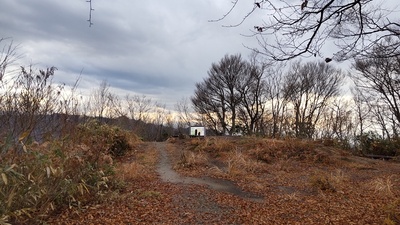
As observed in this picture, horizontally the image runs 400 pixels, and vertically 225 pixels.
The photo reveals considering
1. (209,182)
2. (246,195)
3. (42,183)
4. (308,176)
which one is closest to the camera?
(42,183)

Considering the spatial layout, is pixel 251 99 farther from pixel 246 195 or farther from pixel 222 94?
pixel 246 195

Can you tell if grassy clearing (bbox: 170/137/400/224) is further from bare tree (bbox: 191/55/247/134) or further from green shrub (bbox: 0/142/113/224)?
bare tree (bbox: 191/55/247/134)

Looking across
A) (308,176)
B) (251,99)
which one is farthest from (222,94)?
(308,176)

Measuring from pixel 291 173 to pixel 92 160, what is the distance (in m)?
4.99

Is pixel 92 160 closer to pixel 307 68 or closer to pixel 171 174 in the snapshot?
pixel 171 174

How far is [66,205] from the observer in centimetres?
427

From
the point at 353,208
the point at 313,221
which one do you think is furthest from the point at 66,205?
the point at 353,208

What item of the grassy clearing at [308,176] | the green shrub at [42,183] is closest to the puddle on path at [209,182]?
the grassy clearing at [308,176]

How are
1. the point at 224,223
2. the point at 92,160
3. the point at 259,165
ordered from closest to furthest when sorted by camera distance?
the point at 224,223 → the point at 92,160 → the point at 259,165

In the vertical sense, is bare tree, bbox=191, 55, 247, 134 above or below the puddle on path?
above

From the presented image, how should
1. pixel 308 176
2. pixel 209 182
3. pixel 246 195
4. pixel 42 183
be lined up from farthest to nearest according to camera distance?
pixel 308 176 → pixel 209 182 → pixel 246 195 → pixel 42 183

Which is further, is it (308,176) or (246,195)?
(308,176)

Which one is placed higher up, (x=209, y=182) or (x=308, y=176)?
(x=308, y=176)

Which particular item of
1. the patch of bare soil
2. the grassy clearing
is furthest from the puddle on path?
the grassy clearing
